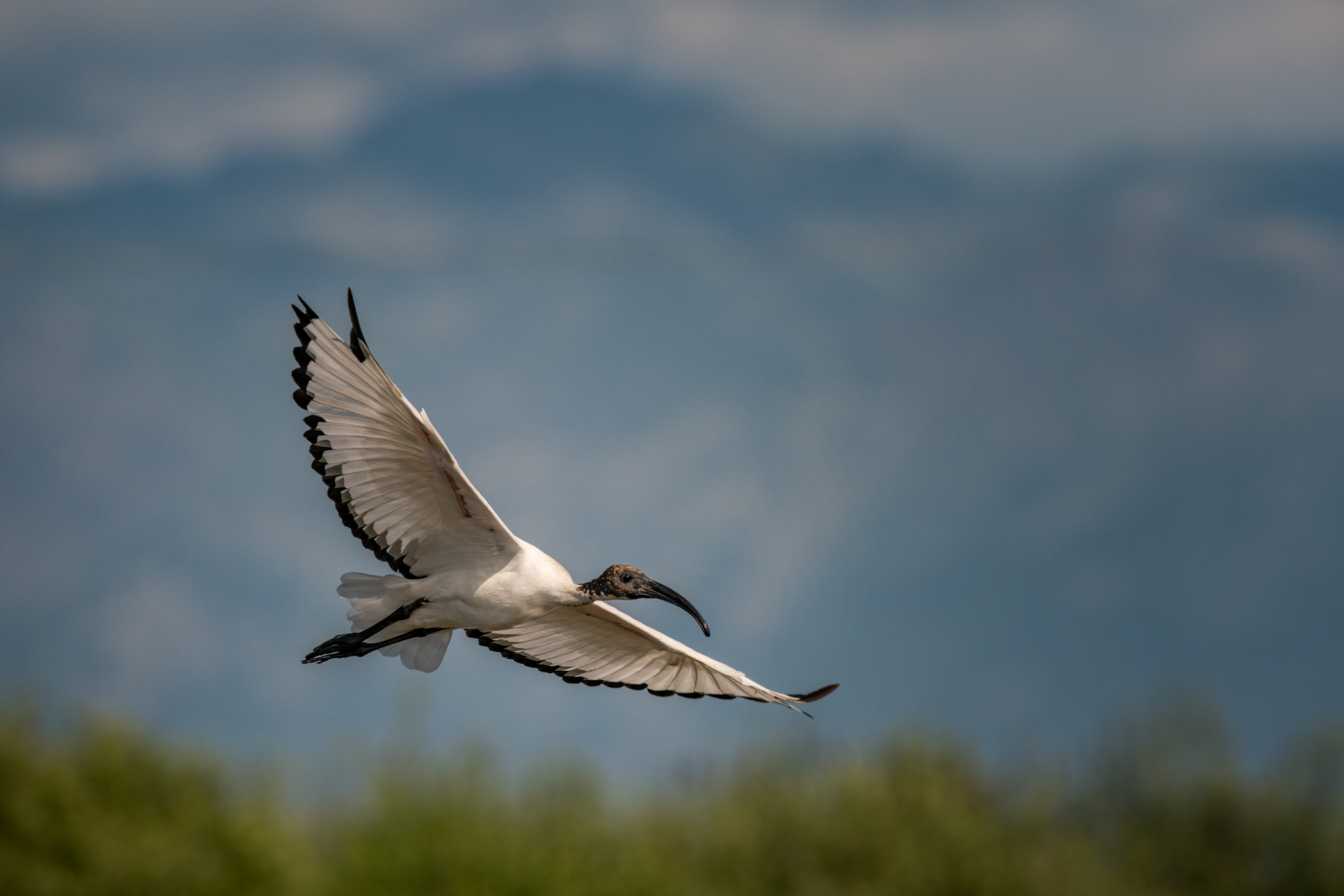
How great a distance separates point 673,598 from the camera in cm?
858

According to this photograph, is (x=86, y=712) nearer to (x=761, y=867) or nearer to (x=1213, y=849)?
(x=761, y=867)

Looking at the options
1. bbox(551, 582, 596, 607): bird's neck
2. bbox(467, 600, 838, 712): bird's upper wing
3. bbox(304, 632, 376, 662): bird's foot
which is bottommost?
bbox(304, 632, 376, 662): bird's foot

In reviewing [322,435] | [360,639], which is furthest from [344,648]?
[322,435]

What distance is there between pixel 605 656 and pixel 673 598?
123 centimetres

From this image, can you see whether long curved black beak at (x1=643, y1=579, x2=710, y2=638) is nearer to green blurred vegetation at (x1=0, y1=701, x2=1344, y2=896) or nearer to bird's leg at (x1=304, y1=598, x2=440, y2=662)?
bird's leg at (x1=304, y1=598, x2=440, y2=662)

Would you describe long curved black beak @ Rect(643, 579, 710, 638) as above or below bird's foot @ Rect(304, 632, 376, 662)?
above

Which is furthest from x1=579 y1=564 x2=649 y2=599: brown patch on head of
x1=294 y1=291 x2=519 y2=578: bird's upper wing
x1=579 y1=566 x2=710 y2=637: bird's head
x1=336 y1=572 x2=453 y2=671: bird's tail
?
x1=336 y1=572 x2=453 y2=671: bird's tail

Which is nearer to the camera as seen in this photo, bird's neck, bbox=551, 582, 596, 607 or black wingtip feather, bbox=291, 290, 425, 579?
black wingtip feather, bbox=291, 290, 425, 579

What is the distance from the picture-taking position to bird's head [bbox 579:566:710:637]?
27.4 ft

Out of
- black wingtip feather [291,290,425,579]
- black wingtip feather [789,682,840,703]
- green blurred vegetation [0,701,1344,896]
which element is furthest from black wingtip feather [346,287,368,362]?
green blurred vegetation [0,701,1344,896]

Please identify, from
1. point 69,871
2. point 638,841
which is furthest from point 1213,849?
point 69,871

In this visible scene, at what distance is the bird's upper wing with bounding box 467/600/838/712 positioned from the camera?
9.28m

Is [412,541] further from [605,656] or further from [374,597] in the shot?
[605,656]

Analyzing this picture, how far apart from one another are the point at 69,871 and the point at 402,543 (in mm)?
29864
